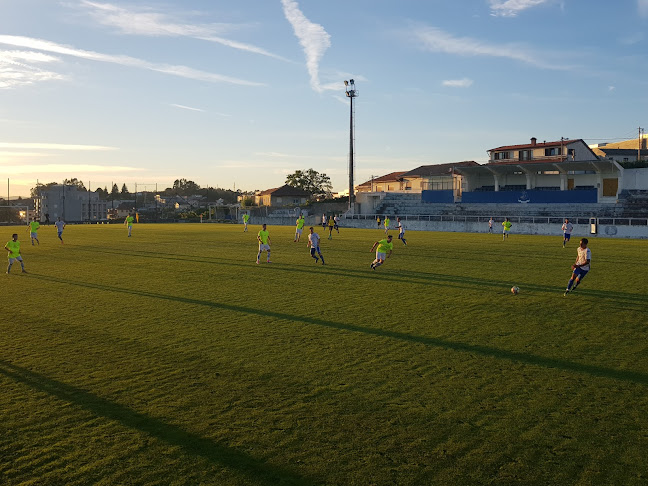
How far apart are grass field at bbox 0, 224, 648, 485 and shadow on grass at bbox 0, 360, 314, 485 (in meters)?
0.02

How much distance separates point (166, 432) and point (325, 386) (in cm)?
230

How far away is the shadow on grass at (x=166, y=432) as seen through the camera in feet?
16.5

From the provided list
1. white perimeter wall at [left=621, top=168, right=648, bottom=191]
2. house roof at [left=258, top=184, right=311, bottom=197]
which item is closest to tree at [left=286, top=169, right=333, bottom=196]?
house roof at [left=258, top=184, right=311, bottom=197]

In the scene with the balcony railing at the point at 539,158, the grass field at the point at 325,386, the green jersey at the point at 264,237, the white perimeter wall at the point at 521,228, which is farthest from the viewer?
the balcony railing at the point at 539,158

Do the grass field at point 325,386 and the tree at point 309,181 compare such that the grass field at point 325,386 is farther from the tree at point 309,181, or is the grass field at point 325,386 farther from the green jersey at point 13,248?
the tree at point 309,181

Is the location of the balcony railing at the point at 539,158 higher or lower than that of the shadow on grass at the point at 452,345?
higher

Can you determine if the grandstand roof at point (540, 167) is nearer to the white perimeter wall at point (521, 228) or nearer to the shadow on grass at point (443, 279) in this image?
the white perimeter wall at point (521, 228)

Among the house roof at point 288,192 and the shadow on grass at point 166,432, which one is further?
the house roof at point 288,192

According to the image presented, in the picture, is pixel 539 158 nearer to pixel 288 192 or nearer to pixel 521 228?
pixel 521 228

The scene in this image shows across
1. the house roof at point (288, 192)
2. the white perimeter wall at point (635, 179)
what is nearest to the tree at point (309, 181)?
the house roof at point (288, 192)

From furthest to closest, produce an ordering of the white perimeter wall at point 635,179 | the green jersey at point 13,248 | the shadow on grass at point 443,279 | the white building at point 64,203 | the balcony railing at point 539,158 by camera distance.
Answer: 1. the white building at point 64,203
2. the balcony railing at point 539,158
3. the white perimeter wall at point 635,179
4. the green jersey at point 13,248
5. the shadow on grass at point 443,279

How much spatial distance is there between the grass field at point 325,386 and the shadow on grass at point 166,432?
0.08 feet

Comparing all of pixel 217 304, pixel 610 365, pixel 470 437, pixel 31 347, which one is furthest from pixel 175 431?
pixel 217 304

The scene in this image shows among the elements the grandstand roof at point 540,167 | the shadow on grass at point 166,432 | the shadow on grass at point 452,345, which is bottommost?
the shadow on grass at point 166,432
